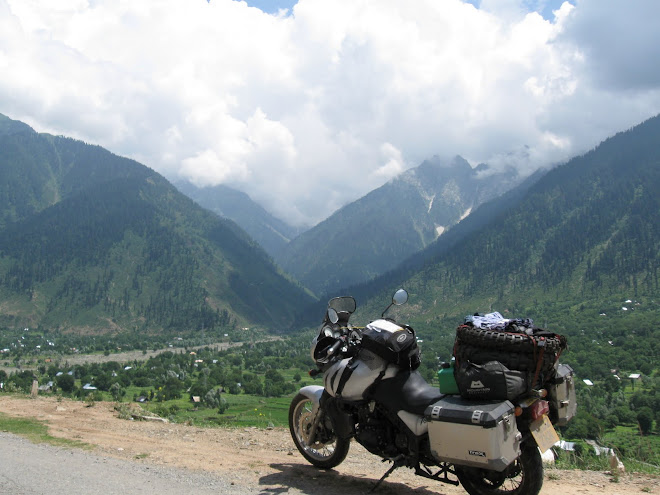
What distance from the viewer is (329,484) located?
7.06 meters

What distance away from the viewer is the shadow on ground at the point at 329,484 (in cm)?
666

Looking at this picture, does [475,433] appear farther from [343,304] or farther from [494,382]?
[343,304]

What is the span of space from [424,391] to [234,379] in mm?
65812

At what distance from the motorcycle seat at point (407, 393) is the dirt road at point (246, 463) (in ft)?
4.06

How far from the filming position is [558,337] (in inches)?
221

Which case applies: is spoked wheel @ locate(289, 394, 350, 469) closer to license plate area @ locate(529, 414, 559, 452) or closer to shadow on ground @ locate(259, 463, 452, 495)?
shadow on ground @ locate(259, 463, 452, 495)

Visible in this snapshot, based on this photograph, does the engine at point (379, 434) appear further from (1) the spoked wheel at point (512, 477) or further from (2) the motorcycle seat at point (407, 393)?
(1) the spoked wheel at point (512, 477)

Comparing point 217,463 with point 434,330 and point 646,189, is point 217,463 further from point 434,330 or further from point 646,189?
point 646,189

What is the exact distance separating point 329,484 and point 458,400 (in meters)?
2.47

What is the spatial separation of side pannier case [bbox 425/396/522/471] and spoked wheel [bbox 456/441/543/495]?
0.43 meters

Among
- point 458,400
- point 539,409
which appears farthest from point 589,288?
point 458,400

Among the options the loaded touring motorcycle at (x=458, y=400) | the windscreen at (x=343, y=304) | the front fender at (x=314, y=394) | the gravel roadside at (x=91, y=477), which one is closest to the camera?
the loaded touring motorcycle at (x=458, y=400)

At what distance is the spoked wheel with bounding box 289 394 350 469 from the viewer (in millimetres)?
7629

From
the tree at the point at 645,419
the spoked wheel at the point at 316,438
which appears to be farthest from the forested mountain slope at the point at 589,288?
the spoked wheel at the point at 316,438
